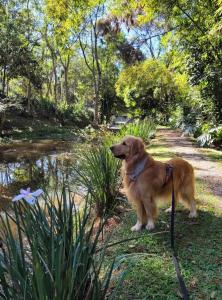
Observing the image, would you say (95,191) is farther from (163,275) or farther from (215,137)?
(215,137)

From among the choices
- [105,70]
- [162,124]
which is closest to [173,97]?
[162,124]

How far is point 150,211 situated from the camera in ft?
14.1

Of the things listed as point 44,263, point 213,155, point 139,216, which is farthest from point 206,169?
point 44,263

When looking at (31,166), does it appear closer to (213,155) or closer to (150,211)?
(213,155)

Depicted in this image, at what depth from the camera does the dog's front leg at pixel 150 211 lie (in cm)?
425

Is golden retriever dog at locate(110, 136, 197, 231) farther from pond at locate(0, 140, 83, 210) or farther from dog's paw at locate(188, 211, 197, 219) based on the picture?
pond at locate(0, 140, 83, 210)

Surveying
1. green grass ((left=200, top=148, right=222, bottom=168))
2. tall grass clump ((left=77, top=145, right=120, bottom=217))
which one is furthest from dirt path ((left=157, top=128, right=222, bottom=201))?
tall grass clump ((left=77, top=145, right=120, bottom=217))

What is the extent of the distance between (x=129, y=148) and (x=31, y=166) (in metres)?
7.82

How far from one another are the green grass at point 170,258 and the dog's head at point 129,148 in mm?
959

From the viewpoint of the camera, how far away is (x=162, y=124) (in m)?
28.3

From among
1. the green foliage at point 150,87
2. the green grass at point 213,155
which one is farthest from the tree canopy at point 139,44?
the green grass at point 213,155

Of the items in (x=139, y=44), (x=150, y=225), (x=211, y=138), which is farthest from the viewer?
(x=139, y=44)

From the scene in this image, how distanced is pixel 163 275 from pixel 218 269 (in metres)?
0.52

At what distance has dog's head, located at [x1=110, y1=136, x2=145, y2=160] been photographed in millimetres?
4242
